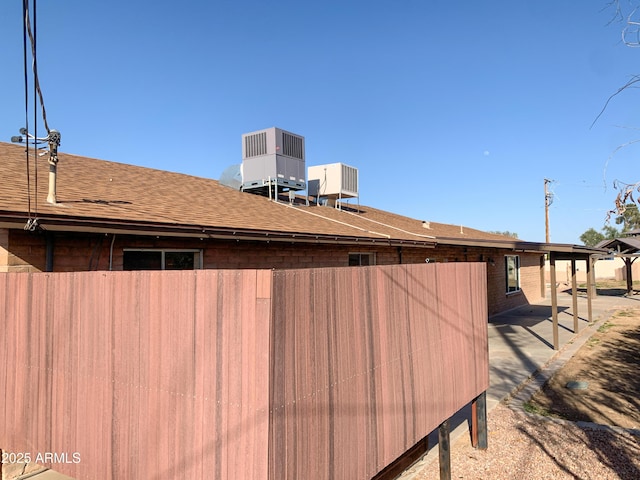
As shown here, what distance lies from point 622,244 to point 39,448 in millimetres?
29442

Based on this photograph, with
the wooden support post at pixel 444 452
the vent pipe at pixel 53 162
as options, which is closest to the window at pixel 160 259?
the vent pipe at pixel 53 162

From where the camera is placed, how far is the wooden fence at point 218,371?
222 centimetres

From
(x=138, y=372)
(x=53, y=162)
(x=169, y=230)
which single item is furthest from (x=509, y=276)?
(x=138, y=372)

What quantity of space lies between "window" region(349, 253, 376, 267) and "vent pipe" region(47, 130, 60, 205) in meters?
6.43

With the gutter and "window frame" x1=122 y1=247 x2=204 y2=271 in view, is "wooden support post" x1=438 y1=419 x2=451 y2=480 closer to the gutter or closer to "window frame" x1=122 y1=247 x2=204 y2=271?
the gutter

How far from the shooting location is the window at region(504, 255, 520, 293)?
18625 millimetres

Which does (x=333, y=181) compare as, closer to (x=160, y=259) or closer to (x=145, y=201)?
(x=145, y=201)

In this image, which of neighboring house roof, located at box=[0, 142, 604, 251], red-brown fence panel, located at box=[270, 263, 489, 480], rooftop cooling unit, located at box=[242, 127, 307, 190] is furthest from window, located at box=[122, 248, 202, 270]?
rooftop cooling unit, located at box=[242, 127, 307, 190]

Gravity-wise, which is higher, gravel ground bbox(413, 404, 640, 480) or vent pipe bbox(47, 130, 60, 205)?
vent pipe bbox(47, 130, 60, 205)

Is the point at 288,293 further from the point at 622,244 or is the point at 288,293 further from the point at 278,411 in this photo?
the point at 622,244

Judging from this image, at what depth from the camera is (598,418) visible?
614 centimetres

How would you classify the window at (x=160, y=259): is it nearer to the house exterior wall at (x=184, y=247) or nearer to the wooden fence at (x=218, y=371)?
the house exterior wall at (x=184, y=247)

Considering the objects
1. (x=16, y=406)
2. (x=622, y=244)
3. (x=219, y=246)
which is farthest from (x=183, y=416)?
(x=622, y=244)

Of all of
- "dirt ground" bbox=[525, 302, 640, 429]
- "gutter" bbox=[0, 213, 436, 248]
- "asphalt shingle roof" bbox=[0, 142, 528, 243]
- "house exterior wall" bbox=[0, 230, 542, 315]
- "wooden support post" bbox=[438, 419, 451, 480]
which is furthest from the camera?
"dirt ground" bbox=[525, 302, 640, 429]
